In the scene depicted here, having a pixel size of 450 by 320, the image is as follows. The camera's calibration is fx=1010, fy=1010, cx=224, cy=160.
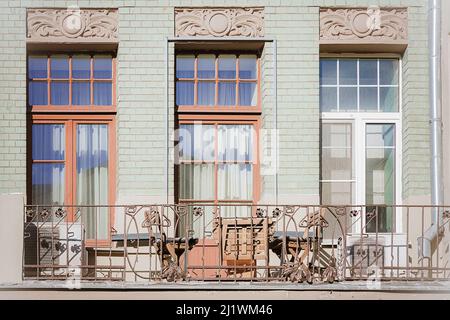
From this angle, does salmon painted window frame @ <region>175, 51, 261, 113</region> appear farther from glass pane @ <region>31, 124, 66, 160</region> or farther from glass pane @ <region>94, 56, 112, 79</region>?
glass pane @ <region>31, 124, 66, 160</region>

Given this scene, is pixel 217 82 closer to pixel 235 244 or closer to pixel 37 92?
pixel 37 92

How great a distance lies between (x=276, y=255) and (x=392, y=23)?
339 centimetres

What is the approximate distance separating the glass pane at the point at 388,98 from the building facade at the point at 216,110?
0.02 m

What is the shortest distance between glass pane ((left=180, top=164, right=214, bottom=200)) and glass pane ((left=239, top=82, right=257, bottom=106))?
950 mm

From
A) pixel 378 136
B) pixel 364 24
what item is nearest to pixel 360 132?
pixel 378 136

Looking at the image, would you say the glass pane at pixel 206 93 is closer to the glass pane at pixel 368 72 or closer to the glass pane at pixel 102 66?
the glass pane at pixel 102 66

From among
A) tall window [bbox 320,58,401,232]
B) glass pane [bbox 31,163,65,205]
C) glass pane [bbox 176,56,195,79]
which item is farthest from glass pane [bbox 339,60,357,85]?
glass pane [bbox 31,163,65,205]

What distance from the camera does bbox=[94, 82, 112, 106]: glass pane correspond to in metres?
13.2

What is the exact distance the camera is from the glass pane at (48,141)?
43.0 feet

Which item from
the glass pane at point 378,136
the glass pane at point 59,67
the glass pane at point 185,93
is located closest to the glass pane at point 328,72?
the glass pane at point 378,136

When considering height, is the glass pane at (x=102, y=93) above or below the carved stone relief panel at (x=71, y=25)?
below

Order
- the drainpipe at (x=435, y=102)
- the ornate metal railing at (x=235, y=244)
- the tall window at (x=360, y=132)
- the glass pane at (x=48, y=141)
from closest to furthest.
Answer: the ornate metal railing at (x=235, y=244) → the drainpipe at (x=435, y=102) → the glass pane at (x=48, y=141) → the tall window at (x=360, y=132)
